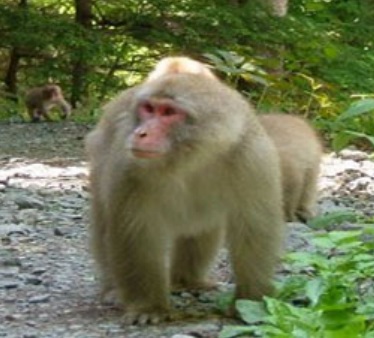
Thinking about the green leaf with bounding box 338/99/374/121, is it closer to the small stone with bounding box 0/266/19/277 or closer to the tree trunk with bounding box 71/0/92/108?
the small stone with bounding box 0/266/19/277

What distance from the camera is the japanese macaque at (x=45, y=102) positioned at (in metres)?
17.3

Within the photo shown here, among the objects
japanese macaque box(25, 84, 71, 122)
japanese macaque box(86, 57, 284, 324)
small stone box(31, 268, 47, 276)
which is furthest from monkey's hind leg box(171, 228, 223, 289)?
japanese macaque box(25, 84, 71, 122)

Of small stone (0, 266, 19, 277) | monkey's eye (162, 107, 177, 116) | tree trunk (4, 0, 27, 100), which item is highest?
monkey's eye (162, 107, 177, 116)

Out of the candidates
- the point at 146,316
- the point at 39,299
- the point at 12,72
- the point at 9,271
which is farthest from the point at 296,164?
the point at 12,72

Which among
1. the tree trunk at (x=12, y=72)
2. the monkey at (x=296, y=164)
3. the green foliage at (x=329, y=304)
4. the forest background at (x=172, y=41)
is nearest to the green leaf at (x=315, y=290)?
the green foliage at (x=329, y=304)

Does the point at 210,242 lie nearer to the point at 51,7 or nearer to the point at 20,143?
the point at 20,143

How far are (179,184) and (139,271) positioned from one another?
1.42 feet

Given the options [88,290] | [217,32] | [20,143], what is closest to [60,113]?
[217,32]

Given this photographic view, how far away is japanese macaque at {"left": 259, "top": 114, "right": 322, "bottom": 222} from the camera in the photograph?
7.95 m

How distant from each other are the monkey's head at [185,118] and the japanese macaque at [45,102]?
12.1 metres

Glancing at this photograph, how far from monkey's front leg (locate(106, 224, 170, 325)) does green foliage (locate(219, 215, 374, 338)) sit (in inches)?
19.6

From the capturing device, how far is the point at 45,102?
17.3 meters

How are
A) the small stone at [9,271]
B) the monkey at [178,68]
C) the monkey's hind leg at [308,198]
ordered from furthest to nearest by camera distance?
1. the monkey's hind leg at [308,198]
2. the small stone at [9,271]
3. the monkey at [178,68]

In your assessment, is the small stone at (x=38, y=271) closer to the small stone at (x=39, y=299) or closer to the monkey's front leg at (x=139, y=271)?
the small stone at (x=39, y=299)
